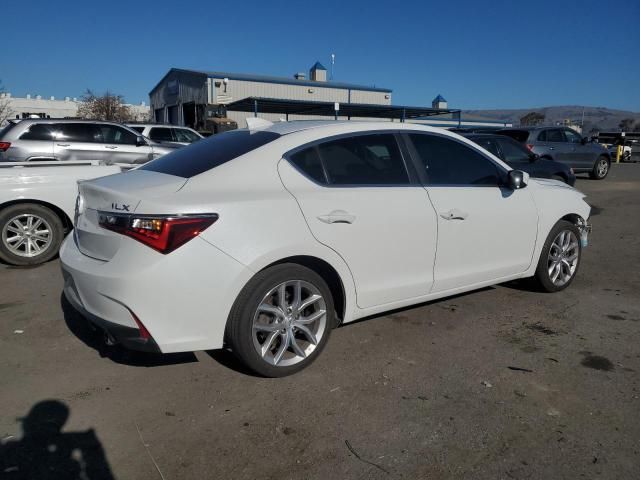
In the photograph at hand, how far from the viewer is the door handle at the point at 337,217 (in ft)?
10.9

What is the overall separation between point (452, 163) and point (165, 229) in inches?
95.7

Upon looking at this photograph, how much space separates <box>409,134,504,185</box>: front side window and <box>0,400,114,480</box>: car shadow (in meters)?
2.85

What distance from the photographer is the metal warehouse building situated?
34781 mm

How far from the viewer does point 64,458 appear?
2.55m

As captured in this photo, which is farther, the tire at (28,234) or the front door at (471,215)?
the tire at (28,234)

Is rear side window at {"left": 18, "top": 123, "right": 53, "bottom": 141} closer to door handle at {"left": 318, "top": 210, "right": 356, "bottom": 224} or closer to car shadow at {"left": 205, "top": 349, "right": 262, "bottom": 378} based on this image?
car shadow at {"left": 205, "top": 349, "right": 262, "bottom": 378}

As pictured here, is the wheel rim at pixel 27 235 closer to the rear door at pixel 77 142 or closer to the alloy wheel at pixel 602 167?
the rear door at pixel 77 142

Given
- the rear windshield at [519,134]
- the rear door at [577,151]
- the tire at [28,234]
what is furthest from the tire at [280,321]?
the rear door at [577,151]

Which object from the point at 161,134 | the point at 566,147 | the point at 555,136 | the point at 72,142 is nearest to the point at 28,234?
the point at 72,142

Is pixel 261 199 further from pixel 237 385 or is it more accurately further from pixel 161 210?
pixel 237 385

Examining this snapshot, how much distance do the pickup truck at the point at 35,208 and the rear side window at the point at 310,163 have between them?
367 cm

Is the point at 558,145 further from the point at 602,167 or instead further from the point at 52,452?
the point at 52,452

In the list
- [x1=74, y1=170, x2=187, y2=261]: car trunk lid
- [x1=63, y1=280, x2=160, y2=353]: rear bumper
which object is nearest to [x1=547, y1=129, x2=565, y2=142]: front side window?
[x1=74, y1=170, x2=187, y2=261]: car trunk lid

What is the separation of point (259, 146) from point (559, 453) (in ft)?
8.06
